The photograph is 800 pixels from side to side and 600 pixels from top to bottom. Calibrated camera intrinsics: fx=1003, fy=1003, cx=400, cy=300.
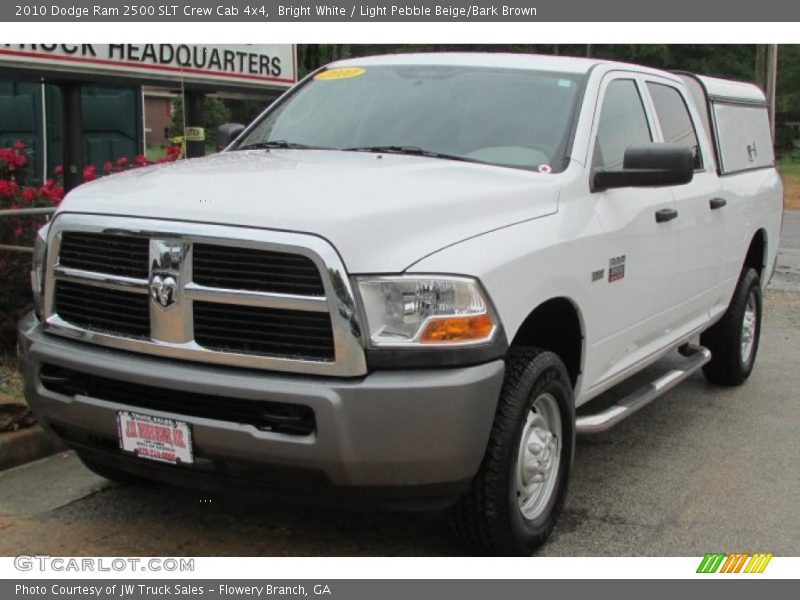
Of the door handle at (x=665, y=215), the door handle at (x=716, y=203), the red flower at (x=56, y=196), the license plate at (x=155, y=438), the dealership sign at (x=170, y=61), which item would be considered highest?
the dealership sign at (x=170, y=61)

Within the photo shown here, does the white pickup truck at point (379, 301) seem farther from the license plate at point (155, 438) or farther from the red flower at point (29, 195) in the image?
the red flower at point (29, 195)

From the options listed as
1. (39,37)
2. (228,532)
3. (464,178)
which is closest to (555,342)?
(464,178)

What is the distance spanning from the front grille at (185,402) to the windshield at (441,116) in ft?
5.33

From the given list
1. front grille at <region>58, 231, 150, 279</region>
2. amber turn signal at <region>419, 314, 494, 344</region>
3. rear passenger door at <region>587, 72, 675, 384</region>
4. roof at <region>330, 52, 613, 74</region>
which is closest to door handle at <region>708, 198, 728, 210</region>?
rear passenger door at <region>587, 72, 675, 384</region>

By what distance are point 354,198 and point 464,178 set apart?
67 centimetres

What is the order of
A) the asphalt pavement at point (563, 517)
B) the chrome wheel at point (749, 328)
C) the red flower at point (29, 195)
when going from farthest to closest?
the chrome wheel at point (749, 328), the red flower at point (29, 195), the asphalt pavement at point (563, 517)

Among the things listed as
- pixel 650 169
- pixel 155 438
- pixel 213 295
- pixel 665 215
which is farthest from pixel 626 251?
pixel 155 438

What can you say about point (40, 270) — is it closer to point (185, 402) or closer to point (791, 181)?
point (185, 402)

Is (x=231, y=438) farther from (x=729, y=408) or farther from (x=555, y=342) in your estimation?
(x=729, y=408)

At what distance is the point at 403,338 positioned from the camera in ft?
10.9

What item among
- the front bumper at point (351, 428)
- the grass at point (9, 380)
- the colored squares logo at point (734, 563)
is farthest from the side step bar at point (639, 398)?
the grass at point (9, 380)

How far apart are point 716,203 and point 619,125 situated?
118 centimetres

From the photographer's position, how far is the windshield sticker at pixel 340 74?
5.27m

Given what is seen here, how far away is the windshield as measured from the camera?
4520 mm
